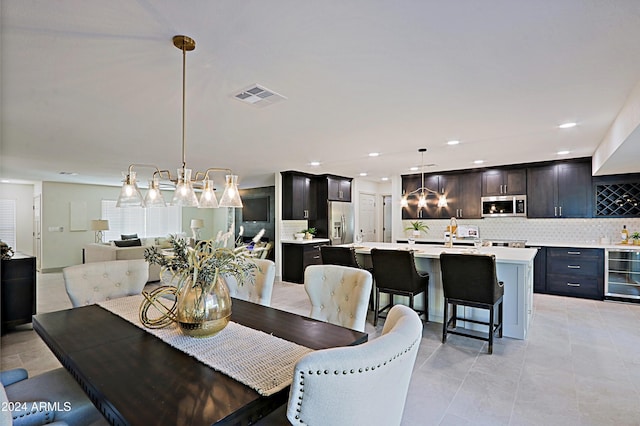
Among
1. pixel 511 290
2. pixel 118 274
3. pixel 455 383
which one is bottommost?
pixel 455 383

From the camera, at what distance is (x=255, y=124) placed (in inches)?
140

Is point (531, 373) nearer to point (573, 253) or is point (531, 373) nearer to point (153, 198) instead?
point (153, 198)

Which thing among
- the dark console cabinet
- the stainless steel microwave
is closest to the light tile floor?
the dark console cabinet

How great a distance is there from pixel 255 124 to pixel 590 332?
14.9ft

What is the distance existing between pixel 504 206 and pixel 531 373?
4.36 meters

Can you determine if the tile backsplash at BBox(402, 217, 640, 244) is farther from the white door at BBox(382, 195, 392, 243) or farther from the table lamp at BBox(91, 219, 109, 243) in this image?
the table lamp at BBox(91, 219, 109, 243)

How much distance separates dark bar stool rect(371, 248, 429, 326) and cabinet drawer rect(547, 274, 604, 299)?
318 cm

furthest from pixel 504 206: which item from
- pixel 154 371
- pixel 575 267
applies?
pixel 154 371

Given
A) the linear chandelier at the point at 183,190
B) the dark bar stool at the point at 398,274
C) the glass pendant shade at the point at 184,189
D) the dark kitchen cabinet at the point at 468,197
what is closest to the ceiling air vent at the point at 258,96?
the linear chandelier at the point at 183,190

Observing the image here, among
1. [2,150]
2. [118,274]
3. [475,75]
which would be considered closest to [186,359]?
[118,274]

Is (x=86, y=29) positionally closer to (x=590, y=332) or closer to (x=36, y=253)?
(x=590, y=332)

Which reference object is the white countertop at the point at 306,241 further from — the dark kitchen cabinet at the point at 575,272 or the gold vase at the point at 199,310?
the gold vase at the point at 199,310

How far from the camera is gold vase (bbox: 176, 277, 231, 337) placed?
1.56m

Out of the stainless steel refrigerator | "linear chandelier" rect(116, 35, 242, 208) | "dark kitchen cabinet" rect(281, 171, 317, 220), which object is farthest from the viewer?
the stainless steel refrigerator
